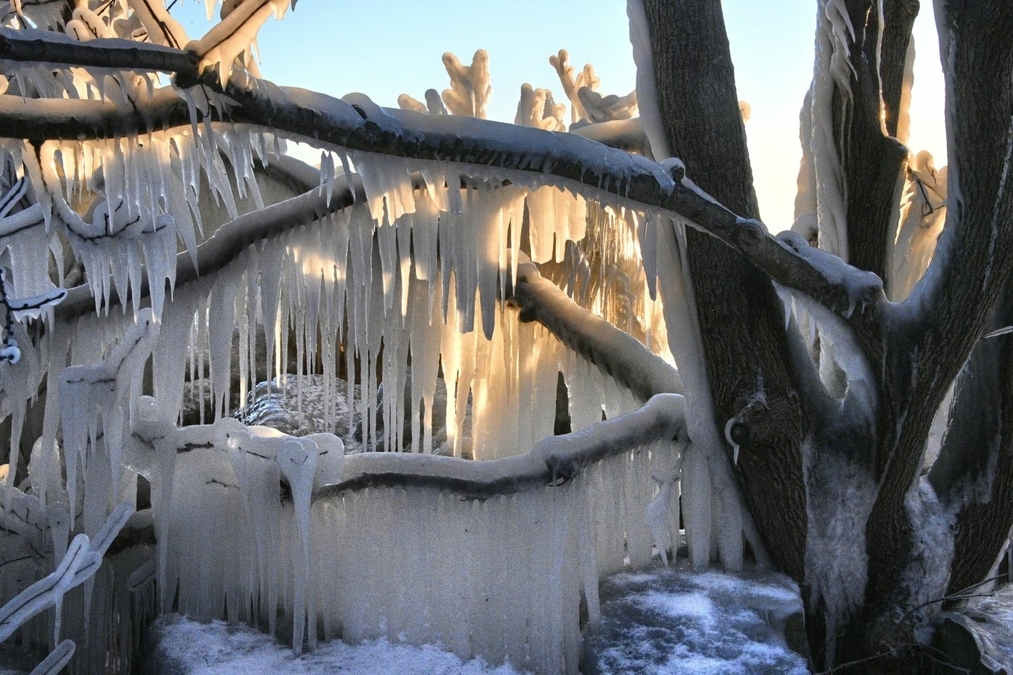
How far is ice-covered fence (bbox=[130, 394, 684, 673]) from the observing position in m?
4.03

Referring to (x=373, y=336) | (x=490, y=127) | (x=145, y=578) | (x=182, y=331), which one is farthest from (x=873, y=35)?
(x=145, y=578)

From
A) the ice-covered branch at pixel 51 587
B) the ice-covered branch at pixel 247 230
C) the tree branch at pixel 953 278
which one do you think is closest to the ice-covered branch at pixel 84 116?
the ice-covered branch at pixel 247 230

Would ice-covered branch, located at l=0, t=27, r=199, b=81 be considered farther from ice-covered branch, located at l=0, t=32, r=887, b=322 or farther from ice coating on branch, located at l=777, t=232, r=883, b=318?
ice coating on branch, located at l=777, t=232, r=883, b=318

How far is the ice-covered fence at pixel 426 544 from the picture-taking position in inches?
159

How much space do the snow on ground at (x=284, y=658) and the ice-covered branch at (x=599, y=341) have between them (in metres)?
1.77

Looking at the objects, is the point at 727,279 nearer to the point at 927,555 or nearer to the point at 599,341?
the point at 599,341

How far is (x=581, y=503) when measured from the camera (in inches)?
165

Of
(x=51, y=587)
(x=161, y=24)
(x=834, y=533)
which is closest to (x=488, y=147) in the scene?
(x=161, y=24)

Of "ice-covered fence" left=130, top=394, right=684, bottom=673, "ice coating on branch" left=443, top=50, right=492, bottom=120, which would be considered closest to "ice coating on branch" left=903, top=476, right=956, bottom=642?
"ice-covered fence" left=130, top=394, right=684, bottom=673

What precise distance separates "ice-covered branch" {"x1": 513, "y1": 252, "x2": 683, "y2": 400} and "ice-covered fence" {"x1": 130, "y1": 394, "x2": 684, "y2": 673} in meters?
0.66

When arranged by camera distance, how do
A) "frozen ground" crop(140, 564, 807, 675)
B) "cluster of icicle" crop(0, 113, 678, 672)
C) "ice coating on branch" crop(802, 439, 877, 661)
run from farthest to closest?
1. "ice coating on branch" crop(802, 439, 877, 661)
2. "frozen ground" crop(140, 564, 807, 675)
3. "cluster of icicle" crop(0, 113, 678, 672)

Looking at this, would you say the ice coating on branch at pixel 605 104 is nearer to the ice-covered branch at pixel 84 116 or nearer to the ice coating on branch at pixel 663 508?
the ice coating on branch at pixel 663 508

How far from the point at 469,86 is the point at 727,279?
3280 millimetres

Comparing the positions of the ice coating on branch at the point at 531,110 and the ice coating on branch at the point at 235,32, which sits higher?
the ice coating on branch at the point at 531,110
